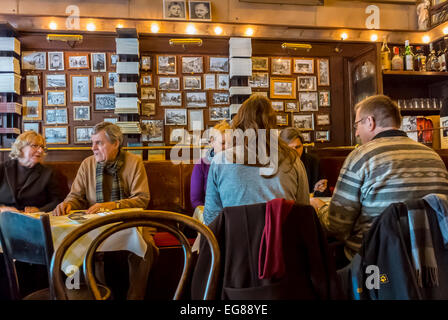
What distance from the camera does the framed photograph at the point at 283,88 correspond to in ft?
16.9

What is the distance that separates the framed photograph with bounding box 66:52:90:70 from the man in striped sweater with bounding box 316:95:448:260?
4244 millimetres

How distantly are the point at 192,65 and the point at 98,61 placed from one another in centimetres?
134

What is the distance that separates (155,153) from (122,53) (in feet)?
4.70

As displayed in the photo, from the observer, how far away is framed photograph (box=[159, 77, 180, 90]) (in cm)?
493

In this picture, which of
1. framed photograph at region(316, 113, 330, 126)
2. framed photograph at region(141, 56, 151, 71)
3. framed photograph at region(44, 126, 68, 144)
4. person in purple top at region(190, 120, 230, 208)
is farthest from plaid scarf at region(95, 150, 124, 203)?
framed photograph at region(316, 113, 330, 126)

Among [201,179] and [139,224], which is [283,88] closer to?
[201,179]

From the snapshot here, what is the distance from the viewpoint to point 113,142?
2760mm

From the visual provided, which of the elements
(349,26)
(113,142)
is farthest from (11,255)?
(349,26)

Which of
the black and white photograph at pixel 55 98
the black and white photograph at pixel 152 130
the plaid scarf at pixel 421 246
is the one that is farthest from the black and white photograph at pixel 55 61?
the plaid scarf at pixel 421 246

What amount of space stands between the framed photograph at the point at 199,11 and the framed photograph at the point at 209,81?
0.86 meters

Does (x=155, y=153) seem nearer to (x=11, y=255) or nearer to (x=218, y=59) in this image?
(x=218, y=59)

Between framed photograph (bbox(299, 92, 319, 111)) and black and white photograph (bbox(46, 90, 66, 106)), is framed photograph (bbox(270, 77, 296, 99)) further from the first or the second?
black and white photograph (bbox(46, 90, 66, 106))

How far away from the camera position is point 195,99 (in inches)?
A: 197

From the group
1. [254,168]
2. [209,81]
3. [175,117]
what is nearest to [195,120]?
[175,117]
